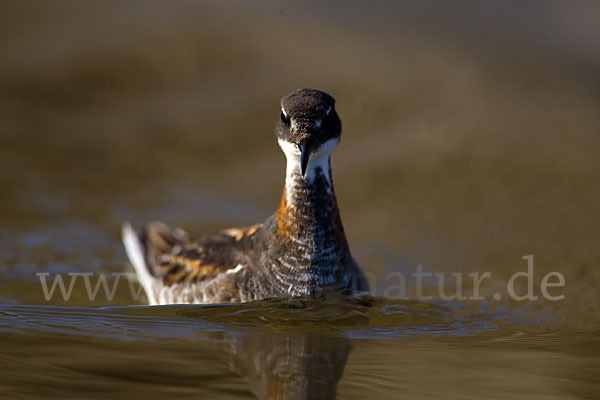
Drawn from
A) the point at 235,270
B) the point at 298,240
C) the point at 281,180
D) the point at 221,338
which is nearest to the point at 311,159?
the point at 298,240

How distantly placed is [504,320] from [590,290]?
1513 millimetres

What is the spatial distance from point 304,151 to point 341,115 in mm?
6537

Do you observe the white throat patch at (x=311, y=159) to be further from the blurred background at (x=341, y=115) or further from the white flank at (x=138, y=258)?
the blurred background at (x=341, y=115)

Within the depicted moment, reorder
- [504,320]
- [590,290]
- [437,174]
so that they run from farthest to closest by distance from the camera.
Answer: [437,174], [590,290], [504,320]

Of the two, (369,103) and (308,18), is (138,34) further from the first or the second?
(369,103)

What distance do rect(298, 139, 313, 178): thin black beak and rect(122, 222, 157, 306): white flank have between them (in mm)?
2834

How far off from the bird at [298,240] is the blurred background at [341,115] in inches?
91.2

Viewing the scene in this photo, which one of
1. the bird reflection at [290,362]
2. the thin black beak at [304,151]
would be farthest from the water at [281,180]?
the thin black beak at [304,151]

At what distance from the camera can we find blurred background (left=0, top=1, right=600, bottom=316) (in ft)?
31.7

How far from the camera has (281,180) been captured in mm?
11227

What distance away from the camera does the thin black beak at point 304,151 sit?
19.3 feet

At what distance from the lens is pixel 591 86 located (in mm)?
12289

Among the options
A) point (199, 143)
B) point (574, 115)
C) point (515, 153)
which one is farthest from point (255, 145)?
point (574, 115)

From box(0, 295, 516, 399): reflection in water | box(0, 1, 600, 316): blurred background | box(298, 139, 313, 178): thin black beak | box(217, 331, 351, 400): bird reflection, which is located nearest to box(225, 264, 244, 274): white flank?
box(0, 295, 516, 399): reflection in water
